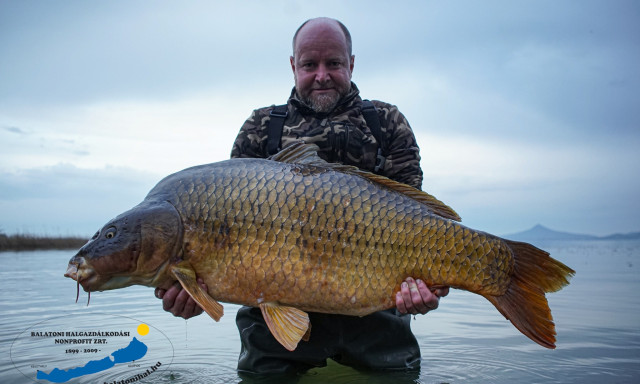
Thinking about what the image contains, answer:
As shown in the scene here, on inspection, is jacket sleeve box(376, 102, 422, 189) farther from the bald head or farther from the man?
the bald head

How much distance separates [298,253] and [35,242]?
24.9 m

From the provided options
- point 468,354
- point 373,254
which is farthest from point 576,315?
point 373,254

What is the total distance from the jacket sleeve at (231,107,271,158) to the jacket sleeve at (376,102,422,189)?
0.94m

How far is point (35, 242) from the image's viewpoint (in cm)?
2355

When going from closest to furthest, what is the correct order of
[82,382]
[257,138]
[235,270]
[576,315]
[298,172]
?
[235,270] < [298,172] < [82,382] < [257,138] < [576,315]

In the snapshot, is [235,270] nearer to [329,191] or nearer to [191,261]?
[191,261]

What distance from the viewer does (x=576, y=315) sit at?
6195 mm

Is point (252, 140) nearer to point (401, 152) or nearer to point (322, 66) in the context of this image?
point (322, 66)

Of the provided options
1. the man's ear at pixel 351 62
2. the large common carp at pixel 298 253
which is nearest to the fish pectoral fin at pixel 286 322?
the large common carp at pixel 298 253

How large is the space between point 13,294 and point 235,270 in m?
6.76

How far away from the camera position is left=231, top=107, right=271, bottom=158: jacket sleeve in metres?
3.87

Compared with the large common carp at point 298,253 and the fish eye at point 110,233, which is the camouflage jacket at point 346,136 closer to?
the large common carp at point 298,253

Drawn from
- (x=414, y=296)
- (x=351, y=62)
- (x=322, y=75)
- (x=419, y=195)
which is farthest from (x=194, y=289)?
→ (x=351, y=62)

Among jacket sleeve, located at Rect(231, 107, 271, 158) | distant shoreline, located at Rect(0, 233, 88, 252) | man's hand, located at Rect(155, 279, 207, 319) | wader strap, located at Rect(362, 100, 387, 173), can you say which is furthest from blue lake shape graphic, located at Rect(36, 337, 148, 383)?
distant shoreline, located at Rect(0, 233, 88, 252)
